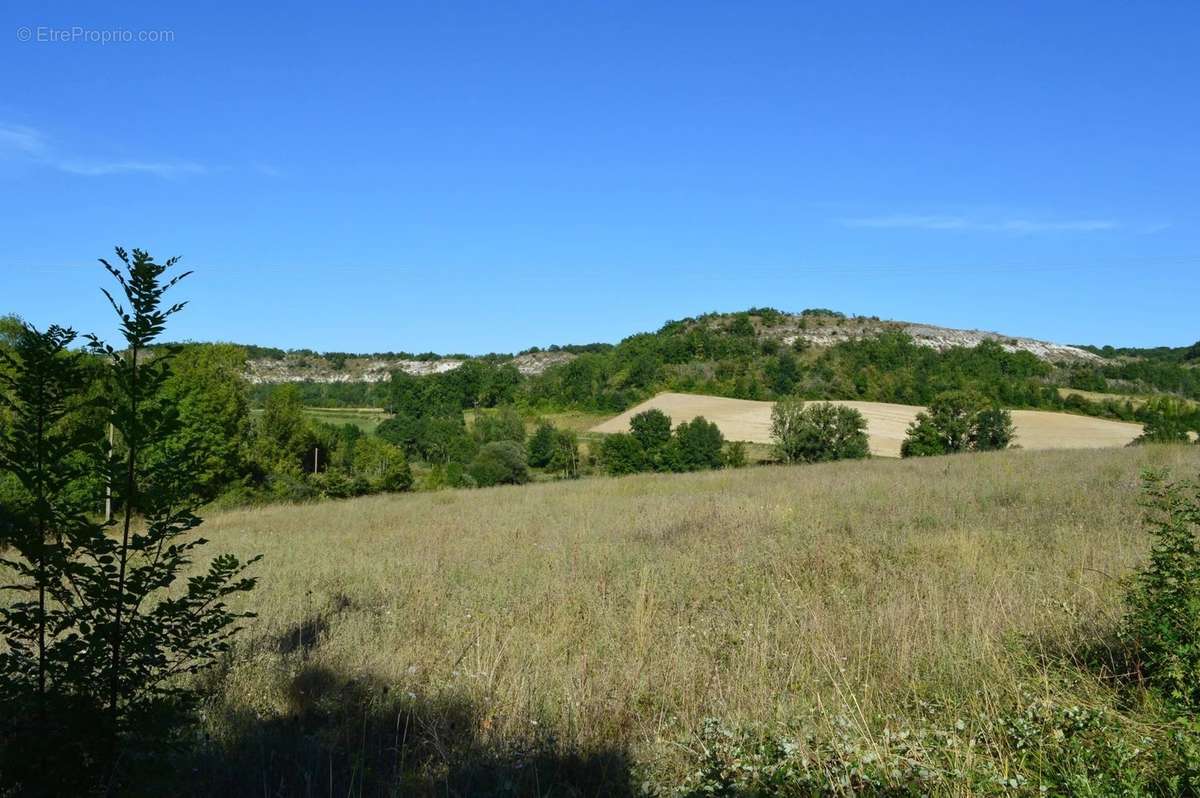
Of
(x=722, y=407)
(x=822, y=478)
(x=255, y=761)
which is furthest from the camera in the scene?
(x=722, y=407)

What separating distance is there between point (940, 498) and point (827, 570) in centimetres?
625

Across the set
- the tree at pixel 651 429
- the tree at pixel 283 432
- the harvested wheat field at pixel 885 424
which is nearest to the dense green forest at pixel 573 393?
the tree at pixel 283 432

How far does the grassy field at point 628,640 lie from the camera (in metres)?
4.09

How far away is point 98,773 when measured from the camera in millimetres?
3143

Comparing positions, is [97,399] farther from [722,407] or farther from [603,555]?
[722,407]

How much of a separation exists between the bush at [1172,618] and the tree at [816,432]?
168ft

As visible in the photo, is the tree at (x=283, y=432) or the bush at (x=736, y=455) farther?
the bush at (x=736, y=455)

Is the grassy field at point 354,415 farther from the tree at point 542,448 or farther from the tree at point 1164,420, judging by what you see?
the tree at point 1164,420

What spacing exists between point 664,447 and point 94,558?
194 ft

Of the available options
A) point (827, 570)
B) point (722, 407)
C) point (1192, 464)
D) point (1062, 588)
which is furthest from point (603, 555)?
point (722, 407)

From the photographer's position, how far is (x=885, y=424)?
205 feet

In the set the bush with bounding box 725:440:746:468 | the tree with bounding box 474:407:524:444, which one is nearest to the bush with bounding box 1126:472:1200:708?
the bush with bounding box 725:440:746:468

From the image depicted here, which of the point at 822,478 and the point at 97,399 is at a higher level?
the point at 97,399

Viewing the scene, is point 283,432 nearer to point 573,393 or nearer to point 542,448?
point 542,448
